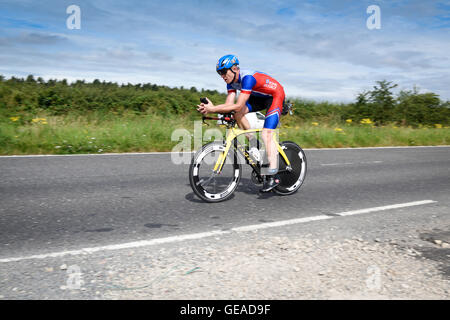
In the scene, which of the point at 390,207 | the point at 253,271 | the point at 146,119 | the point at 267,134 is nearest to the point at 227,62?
the point at 267,134

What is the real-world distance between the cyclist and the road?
73cm

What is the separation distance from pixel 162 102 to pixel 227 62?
24.3 metres

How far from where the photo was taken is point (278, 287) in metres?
2.85

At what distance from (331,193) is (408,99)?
893 inches

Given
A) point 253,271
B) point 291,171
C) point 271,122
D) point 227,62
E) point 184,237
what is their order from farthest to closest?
1. point 291,171
2. point 271,122
3. point 227,62
4. point 184,237
5. point 253,271

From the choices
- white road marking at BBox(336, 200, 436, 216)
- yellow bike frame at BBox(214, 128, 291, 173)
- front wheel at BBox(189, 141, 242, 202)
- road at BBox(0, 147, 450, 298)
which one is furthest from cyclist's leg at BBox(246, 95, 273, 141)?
white road marking at BBox(336, 200, 436, 216)

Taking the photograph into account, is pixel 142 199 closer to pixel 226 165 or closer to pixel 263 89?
pixel 226 165

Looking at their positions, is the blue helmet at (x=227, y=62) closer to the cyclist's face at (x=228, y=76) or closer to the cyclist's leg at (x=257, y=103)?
the cyclist's face at (x=228, y=76)

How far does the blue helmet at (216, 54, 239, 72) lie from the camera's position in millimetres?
5023

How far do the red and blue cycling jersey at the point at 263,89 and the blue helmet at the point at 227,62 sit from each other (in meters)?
0.19

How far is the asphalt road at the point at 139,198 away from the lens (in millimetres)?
4113

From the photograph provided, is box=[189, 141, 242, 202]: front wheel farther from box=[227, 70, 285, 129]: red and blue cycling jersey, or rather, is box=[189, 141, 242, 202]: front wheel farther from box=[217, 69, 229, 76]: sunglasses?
box=[217, 69, 229, 76]: sunglasses

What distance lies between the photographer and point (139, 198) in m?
5.66

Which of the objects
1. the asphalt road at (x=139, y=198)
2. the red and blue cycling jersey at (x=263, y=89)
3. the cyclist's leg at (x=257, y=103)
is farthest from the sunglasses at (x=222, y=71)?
the asphalt road at (x=139, y=198)
